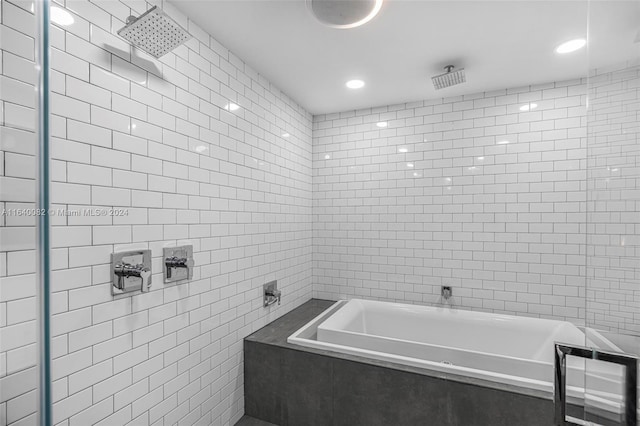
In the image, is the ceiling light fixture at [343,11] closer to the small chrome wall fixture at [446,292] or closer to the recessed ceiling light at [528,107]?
the recessed ceiling light at [528,107]

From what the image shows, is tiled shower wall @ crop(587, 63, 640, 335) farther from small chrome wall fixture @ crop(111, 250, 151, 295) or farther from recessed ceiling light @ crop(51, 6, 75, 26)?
recessed ceiling light @ crop(51, 6, 75, 26)

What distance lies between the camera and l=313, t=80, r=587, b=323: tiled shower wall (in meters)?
2.46

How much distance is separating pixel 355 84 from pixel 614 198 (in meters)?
2.10

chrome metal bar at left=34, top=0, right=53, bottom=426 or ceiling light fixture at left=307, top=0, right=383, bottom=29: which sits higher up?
ceiling light fixture at left=307, top=0, right=383, bottom=29

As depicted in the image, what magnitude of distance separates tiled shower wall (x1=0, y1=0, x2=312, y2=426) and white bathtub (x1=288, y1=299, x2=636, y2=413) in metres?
0.67

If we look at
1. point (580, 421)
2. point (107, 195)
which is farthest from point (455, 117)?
point (107, 195)

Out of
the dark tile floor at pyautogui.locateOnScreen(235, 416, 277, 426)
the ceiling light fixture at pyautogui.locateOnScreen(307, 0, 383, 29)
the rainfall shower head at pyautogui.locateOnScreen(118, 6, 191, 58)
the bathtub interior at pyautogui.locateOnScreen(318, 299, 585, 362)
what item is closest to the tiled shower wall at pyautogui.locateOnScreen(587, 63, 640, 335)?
the ceiling light fixture at pyautogui.locateOnScreen(307, 0, 383, 29)

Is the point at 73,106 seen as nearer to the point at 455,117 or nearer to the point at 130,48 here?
A: the point at 130,48

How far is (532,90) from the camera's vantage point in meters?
2.54

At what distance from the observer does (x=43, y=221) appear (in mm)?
602

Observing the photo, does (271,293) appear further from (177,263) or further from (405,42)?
(405,42)

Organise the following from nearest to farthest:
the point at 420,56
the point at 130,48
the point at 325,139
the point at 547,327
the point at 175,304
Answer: the point at 130,48 → the point at 175,304 → the point at 420,56 → the point at 547,327 → the point at 325,139

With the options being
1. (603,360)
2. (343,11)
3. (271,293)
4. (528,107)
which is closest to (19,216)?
(603,360)

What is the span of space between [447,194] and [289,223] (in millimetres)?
1456
